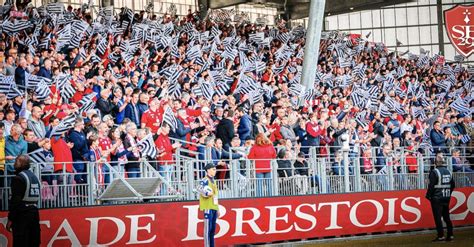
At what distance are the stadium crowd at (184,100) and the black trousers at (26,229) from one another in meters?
2.11

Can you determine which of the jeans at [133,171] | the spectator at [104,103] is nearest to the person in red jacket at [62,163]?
the jeans at [133,171]

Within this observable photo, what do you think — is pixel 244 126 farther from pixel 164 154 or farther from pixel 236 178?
pixel 164 154

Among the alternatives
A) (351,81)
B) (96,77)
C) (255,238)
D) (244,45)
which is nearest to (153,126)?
(96,77)

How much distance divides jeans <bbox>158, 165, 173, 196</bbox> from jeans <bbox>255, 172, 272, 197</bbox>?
2740 mm

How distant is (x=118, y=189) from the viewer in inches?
763

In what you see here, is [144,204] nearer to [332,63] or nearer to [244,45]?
[244,45]

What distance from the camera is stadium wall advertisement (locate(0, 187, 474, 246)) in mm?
19078

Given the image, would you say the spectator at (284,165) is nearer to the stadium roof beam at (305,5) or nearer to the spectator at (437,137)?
the spectator at (437,137)

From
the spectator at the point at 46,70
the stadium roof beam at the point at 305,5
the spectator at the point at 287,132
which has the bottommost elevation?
the spectator at the point at 287,132

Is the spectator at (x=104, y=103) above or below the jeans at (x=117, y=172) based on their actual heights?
above

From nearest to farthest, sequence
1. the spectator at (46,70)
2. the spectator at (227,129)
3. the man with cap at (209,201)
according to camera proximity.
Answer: the man with cap at (209,201) → the spectator at (46,70) → the spectator at (227,129)

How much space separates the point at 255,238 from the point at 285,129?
130 inches

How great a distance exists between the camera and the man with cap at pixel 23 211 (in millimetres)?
16250

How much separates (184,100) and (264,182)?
290 centimetres
